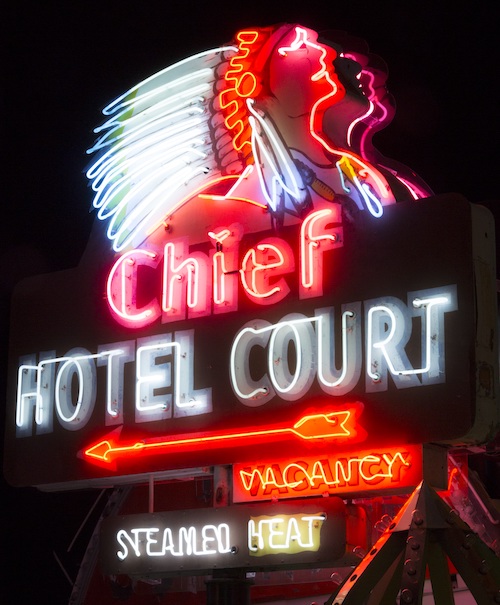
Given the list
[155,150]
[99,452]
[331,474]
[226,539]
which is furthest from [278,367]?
[155,150]

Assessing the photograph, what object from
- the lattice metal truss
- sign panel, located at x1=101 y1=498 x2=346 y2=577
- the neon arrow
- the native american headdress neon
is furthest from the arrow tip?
the lattice metal truss

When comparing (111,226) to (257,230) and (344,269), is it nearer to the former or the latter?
(257,230)

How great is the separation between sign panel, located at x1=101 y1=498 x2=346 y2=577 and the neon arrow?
0.58m

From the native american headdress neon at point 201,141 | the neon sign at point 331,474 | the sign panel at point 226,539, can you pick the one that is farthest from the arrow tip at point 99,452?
the native american headdress neon at point 201,141

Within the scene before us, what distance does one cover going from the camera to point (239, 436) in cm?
1128

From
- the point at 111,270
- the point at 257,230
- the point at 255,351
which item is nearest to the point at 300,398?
the point at 255,351

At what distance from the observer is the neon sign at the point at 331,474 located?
34.6 ft

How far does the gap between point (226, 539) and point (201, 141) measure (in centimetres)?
396

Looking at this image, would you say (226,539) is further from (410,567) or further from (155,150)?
(155,150)

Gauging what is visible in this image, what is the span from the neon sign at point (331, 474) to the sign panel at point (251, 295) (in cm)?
14

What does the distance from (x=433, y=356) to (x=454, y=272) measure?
727mm

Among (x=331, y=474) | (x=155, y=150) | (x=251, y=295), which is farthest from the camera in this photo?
(x=155, y=150)

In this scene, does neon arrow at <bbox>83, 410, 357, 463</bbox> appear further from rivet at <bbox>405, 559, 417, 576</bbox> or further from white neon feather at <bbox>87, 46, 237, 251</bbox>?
white neon feather at <bbox>87, 46, 237, 251</bbox>

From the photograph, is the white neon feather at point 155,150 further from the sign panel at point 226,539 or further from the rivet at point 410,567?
the rivet at point 410,567
